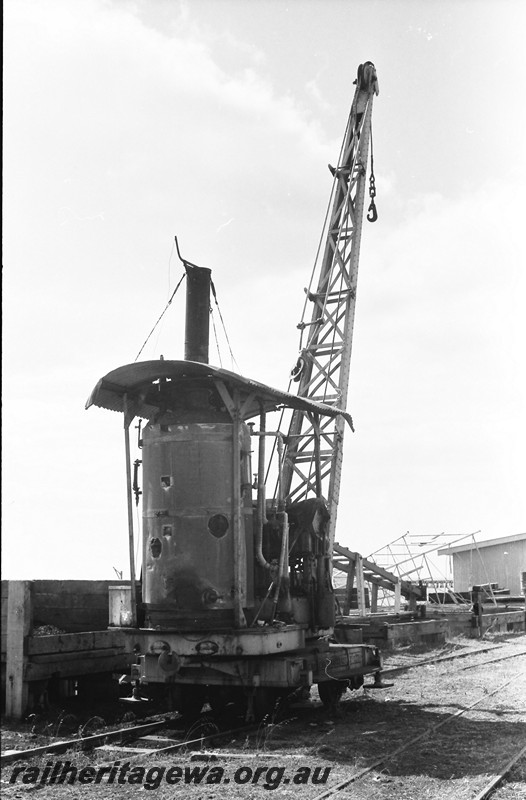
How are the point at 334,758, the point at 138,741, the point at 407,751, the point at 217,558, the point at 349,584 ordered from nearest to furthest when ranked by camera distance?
the point at 334,758 < the point at 407,751 < the point at 138,741 < the point at 217,558 < the point at 349,584

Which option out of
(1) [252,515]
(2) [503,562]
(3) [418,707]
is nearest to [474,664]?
(3) [418,707]

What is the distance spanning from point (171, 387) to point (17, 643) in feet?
12.1

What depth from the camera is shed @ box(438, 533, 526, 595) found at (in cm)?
3906

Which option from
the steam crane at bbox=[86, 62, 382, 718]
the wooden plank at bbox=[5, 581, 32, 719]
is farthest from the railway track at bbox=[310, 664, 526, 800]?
the wooden plank at bbox=[5, 581, 32, 719]

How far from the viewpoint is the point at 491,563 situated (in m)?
40.3

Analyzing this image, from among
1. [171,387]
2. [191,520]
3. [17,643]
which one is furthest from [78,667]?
[171,387]

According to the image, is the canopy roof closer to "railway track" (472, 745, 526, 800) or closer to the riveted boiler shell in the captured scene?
the riveted boiler shell

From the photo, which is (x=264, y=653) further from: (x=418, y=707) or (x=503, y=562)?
(x=503, y=562)

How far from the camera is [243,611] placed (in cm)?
1020

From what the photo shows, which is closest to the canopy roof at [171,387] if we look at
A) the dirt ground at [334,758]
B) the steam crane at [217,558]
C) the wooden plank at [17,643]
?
the steam crane at [217,558]

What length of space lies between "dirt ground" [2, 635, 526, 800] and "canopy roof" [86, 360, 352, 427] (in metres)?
3.81

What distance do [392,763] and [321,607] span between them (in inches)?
140

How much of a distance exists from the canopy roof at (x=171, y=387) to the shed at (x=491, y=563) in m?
29.6

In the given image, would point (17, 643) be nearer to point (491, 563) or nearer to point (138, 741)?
point (138, 741)
